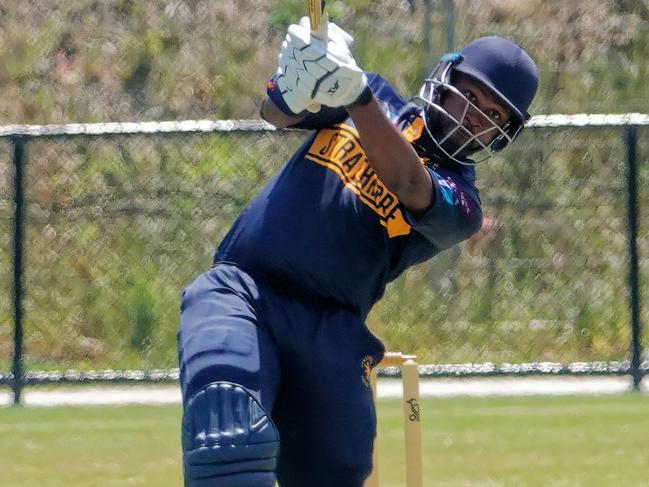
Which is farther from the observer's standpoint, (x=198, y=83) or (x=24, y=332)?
(x=198, y=83)

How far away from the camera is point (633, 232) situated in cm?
959

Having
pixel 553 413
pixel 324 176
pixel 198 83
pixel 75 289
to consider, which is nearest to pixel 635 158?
pixel 553 413

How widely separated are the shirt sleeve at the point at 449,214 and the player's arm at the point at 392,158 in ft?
0.11

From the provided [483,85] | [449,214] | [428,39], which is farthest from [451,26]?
[449,214]

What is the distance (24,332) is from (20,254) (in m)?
0.52

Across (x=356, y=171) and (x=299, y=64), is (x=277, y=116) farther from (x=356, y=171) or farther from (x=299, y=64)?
(x=299, y=64)

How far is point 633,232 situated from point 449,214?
5925mm

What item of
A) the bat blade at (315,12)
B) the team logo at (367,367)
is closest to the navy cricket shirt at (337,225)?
the team logo at (367,367)

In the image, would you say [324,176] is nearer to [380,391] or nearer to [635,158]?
[380,391]

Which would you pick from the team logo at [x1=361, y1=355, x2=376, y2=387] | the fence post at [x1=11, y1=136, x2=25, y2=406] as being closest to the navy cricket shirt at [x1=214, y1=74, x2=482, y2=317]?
the team logo at [x1=361, y1=355, x2=376, y2=387]

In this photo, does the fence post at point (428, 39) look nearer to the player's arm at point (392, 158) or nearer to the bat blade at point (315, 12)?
the player's arm at point (392, 158)

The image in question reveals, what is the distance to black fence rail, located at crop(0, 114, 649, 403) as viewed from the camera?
9.84 m

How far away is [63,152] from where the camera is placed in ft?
34.7

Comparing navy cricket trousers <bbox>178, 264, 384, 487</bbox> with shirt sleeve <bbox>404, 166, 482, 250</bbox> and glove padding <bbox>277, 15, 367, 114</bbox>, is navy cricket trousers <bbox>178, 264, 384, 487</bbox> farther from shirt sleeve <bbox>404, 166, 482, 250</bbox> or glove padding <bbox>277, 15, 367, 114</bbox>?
glove padding <bbox>277, 15, 367, 114</bbox>
